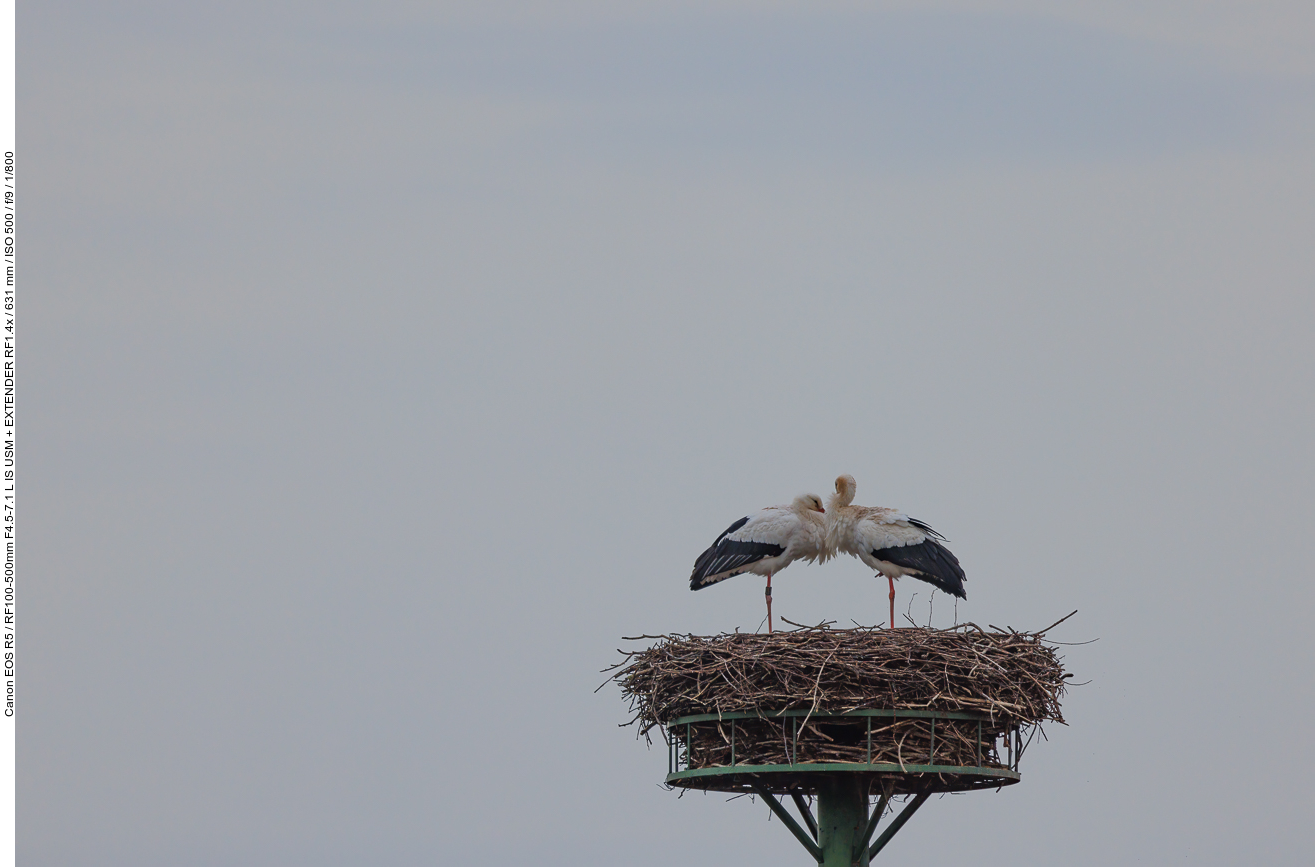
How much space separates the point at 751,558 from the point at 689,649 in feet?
11.2

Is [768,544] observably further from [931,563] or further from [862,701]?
[862,701]

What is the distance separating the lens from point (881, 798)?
19000 millimetres

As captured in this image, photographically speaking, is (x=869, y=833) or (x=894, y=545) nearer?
(x=869, y=833)

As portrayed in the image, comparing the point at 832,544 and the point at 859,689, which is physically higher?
the point at 832,544

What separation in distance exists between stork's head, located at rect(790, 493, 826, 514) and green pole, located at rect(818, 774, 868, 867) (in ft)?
13.2

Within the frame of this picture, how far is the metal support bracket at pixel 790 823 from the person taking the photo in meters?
18.9

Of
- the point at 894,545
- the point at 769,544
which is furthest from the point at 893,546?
the point at 769,544

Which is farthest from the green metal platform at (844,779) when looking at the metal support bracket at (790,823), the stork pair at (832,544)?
the stork pair at (832,544)

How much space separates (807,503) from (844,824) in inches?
175

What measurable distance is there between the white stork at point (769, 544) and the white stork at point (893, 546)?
0.76 feet

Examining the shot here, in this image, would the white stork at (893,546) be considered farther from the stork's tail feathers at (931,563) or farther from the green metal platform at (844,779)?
the green metal platform at (844,779)

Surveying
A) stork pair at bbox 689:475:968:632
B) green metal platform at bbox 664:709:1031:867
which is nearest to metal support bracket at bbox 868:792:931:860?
green metal platform at bbox 664:709:1031:867

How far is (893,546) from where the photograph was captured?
21.5 metres

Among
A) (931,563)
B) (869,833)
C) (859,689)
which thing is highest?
(931,563)
